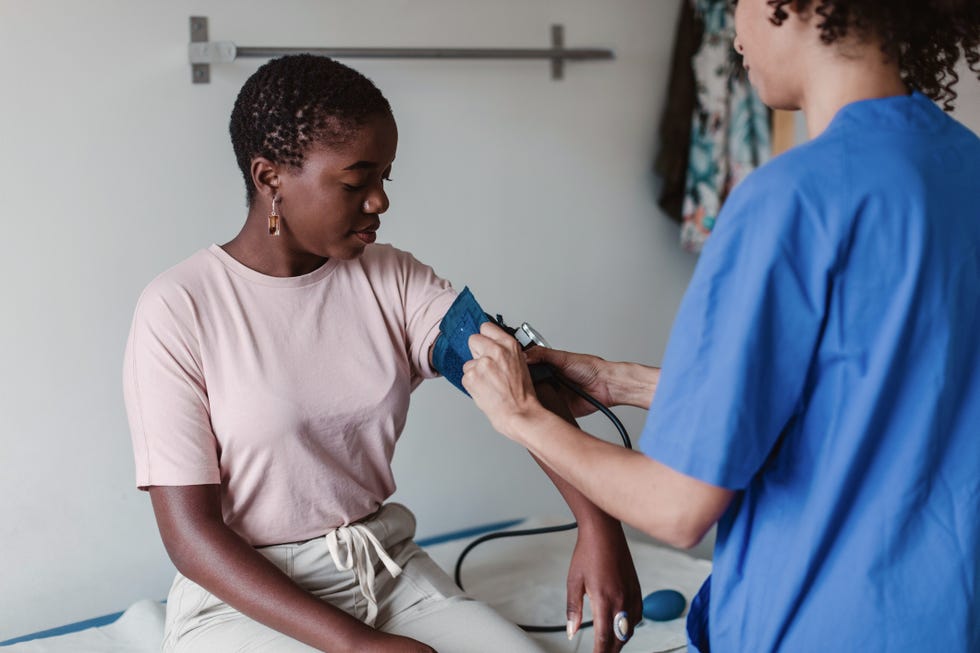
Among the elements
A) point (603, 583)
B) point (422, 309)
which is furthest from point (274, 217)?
point (603, 583)

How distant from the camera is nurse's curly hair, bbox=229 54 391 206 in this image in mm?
1258

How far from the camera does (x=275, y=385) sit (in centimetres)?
130

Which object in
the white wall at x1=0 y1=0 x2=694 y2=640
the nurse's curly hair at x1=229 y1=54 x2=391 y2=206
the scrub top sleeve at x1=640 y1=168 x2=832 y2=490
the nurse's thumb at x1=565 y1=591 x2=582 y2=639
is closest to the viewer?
the scrub top sleeve at x1=640 y1=168 x2=832 y2=490

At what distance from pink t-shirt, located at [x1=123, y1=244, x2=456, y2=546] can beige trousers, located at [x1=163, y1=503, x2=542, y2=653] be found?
0.11 ft

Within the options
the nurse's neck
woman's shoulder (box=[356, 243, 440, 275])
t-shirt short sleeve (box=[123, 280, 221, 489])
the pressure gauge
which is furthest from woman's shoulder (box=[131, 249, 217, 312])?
the nurse's neck

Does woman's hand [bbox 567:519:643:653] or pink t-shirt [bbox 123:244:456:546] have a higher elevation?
pink t-shirt [bbox 123:244:456:546]

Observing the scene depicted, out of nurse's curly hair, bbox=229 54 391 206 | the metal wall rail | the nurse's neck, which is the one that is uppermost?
the nurse's neck

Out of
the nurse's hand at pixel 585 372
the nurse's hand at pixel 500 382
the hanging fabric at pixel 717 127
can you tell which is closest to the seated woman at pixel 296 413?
the nurse's hand at pixel 585 372

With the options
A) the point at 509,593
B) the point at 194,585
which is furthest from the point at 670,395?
the point at 509,593

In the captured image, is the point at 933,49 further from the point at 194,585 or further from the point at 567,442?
the point at 194,585

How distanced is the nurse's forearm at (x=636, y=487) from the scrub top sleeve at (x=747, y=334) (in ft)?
0.07

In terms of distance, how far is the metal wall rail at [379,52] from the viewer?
191cm

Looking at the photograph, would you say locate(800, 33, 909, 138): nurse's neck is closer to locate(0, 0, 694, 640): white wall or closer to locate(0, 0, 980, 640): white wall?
locate(0, 0, 980, 640): white wall

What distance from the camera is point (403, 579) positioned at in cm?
143
